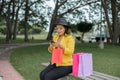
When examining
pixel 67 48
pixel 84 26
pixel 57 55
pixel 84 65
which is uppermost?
pixel 67 48

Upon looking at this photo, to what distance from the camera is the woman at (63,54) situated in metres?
6.30

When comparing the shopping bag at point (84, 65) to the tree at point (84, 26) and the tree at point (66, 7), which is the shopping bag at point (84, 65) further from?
the tree at point (84, 26)

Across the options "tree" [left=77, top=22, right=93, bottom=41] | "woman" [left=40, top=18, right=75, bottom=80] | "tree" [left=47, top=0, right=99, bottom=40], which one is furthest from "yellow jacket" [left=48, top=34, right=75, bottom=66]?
"tree" [left=77, top=22, right=93, bottom=41]

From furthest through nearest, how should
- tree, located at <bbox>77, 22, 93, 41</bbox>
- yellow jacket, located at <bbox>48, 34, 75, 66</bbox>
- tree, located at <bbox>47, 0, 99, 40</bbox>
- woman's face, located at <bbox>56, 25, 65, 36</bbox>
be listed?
1. tree, located at <bbox>77, 22, 93, 41</bbox>
2. tree, located at <bbox>47, 0, 99, 40</bbox>
3. woman's face, located at <bbox>56, 25, 65, 36</bbox>
4. yellow jacket, located at <bbox>48, 34, 75, 66</bbox>

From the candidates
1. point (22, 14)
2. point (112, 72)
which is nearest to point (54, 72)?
point (112, 72)

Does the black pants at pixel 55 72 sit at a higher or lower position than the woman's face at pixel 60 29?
lower

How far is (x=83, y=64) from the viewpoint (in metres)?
6.29

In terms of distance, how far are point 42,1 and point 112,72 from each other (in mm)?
32859

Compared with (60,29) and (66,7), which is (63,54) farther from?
(66,7)

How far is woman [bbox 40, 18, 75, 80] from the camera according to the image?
6.30 meters

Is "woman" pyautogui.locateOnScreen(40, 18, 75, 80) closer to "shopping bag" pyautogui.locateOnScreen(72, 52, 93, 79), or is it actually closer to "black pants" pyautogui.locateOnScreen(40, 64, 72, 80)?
"black pants" pyautogui.locateOnScreen(40, 64, 72, 80)

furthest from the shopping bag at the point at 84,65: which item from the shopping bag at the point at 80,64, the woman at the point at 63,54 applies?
the woman at the point at 63,54

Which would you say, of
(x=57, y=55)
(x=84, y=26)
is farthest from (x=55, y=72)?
(x=84, y=26)

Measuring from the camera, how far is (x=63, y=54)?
6.32m
